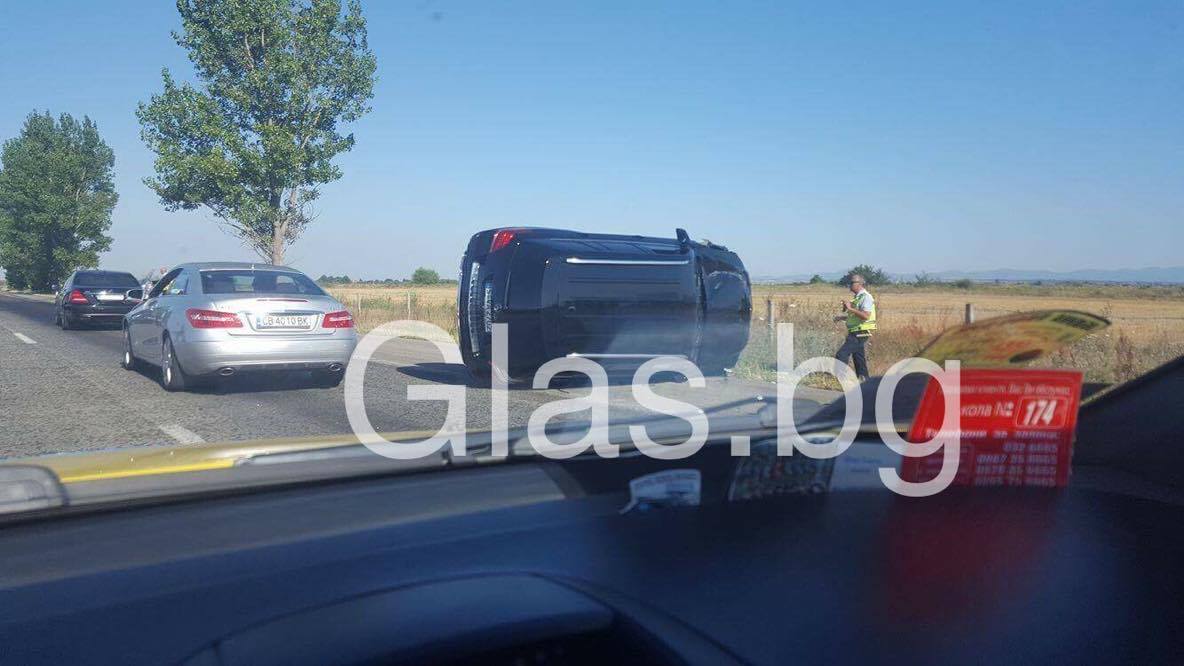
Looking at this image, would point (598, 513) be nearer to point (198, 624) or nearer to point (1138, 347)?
point (198, 624)

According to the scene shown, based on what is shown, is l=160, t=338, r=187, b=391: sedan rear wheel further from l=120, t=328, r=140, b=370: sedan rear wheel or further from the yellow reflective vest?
the yellow reflective vest

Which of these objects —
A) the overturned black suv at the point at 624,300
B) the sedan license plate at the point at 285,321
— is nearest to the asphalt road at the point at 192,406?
the overturned black suv at the point at 624,300

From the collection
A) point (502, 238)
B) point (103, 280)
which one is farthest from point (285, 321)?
point (103, 280)

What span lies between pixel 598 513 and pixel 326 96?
44.4ft

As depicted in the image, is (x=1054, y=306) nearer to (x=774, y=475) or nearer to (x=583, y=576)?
(x=774, y=475)

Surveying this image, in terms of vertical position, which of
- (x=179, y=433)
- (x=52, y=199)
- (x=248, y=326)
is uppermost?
(x=52, y=199)

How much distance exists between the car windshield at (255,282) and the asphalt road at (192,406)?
3.32 ft

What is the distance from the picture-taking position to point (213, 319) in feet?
25.2

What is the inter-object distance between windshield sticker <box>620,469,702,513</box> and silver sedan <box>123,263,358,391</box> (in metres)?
6.01

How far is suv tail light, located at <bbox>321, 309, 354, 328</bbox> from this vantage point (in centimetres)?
797

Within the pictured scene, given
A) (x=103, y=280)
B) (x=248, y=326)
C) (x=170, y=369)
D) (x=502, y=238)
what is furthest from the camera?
(x=103, y=280)

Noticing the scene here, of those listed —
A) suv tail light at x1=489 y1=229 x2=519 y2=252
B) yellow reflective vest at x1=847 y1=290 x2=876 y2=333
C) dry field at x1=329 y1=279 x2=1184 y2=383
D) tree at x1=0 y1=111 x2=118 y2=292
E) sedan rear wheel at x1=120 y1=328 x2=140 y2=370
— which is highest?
tree at x1=0 y1=111 x2=118 y2=292

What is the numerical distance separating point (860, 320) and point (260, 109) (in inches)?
290

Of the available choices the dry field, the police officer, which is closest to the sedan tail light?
the dry field
